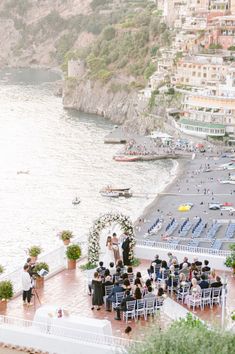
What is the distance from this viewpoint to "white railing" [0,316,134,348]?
13523mm

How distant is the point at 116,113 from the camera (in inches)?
3605

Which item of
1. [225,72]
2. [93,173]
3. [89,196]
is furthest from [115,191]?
[225,72]

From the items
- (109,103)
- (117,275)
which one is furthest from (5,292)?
(109,103)

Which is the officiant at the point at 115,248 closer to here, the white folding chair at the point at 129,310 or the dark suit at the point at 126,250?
the dark suit at the point at 126,250

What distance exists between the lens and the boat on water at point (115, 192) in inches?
2173

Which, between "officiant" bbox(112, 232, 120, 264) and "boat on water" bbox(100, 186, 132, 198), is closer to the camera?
"officiant" bbox(112, 232, 120, 264)

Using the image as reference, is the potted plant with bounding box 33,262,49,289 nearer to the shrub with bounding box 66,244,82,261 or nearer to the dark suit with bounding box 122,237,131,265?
the shrub with bounding box 66,244,82,261

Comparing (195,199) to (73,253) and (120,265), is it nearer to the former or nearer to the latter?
(73,253)

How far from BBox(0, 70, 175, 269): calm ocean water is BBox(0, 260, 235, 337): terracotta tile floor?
69.5ft

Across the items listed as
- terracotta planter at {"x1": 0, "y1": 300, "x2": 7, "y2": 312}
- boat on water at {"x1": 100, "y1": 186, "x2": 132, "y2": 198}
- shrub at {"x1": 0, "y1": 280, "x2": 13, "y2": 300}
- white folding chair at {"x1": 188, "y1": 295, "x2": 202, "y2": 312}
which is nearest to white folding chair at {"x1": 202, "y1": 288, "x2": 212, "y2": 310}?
white folding chair at {"x1": 188, "y1": 295, "x2": 202, "y2": 312}

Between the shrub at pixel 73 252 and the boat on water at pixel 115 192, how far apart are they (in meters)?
37.0

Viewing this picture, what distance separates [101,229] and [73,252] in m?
0.90

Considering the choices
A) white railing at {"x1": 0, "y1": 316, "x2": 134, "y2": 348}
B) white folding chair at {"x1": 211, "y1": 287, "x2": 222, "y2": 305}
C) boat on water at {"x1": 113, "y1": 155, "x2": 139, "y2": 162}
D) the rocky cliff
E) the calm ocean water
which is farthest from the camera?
the rocky cliff

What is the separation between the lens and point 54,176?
203 ft
